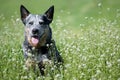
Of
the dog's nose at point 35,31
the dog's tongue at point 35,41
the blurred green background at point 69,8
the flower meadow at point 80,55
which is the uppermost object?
the blurred green background at point 69,8

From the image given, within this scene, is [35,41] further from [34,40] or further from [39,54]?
[39,54]

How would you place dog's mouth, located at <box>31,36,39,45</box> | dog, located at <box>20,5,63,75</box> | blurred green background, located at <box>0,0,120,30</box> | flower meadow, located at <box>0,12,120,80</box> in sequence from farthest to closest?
1. blurred green background, located at <box>0,0,120,30</box>
2. dog's mouth, located at <box>31,36,39,45</box>
3. dog, located at <box>20,5,63,75</box>
4. flower meadow, located at <box>0,12,120,80</box>

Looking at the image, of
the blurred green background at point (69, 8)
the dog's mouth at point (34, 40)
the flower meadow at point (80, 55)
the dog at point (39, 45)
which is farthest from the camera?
the blurred green background at point (69, 8)

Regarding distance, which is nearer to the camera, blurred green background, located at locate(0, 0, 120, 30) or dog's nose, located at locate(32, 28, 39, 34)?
dog's nose, located at locate(32, 28, 39, 34)

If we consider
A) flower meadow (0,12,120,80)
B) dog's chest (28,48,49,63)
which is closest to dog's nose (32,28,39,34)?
dog's chest (28,48,49,63)

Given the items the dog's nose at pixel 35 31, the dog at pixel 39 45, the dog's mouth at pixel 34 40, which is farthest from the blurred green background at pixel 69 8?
the dog's nose at pixel 35 31

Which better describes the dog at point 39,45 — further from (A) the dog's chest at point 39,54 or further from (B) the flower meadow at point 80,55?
(B) the flower meadow at point 80,55

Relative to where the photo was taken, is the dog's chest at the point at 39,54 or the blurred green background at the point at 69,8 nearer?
the dog's chest at the point at 39,54

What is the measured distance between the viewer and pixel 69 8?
22641 millimetres

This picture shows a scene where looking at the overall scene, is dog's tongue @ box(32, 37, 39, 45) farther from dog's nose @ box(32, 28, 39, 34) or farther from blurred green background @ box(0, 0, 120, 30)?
blurred green background @ box(0, 0, 120, 30)

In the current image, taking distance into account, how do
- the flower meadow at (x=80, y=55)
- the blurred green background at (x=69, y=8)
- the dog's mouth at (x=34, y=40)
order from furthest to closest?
the blurred green background at (x=69, y=8)
the dog's mouth at (x=34, y=40)
the flower meadow at (x=80, y=55)

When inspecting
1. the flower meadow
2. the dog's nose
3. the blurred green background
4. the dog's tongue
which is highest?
the blurred green background

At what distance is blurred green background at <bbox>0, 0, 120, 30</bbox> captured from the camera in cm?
2097

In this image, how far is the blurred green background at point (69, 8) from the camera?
68.8ft
